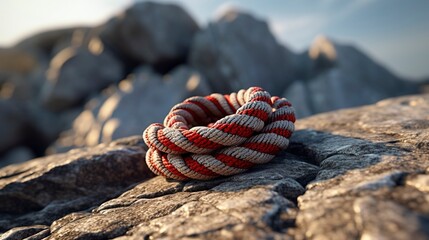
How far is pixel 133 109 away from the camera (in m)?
5.06

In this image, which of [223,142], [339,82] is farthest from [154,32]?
[223,142]

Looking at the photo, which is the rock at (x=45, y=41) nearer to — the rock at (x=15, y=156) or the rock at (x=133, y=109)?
the rock at (x=15, y=156)

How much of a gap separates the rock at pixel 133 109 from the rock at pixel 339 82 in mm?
1817

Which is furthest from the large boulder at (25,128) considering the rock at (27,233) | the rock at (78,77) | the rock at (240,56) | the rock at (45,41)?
the rock at (45,41)

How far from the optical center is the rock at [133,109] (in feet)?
15.9

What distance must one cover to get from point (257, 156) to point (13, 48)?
1802 centimetres

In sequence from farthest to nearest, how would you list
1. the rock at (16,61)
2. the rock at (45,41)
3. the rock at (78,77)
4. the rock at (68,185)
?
the rock at (45,41), the rock at (16,61), the rock at (78,77), the rock at (68,185)

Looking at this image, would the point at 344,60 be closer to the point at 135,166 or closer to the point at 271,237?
the point at 135,166

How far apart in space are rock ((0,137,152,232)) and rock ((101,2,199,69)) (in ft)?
16.3

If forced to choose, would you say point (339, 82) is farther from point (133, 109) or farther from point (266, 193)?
point (266, 193)

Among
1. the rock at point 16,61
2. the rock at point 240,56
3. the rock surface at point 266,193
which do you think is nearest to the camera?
the rock surface at point 266,193

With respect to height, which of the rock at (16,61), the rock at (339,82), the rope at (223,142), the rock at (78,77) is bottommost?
the rock at (339,82)

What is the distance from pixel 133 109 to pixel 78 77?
259 cm

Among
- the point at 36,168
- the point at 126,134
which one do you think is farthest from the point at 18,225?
the point at 126,134
